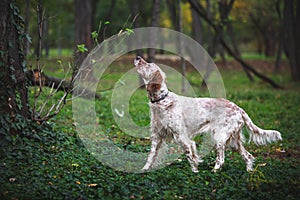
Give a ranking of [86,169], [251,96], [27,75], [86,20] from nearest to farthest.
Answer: [86,169] < [27,75] < [251,96] < [86,20]

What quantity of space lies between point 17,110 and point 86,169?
1556mm

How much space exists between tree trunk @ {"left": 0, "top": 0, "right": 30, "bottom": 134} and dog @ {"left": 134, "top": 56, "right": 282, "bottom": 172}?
6.43ft

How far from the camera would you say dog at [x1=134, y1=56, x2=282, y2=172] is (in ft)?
20.7

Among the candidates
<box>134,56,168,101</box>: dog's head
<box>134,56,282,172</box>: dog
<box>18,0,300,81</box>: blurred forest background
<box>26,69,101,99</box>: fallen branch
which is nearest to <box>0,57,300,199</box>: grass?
<box>134,56,282,172</box>: dog

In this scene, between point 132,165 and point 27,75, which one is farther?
point 27,75

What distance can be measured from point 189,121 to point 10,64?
2942mm

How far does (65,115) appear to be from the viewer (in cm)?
1009

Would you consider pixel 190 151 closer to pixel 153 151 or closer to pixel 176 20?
pixel 153 151

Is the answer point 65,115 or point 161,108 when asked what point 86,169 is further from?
point 65,115

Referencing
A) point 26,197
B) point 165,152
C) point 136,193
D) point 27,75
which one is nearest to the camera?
point 26,197

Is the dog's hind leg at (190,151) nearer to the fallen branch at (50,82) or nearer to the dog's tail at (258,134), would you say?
the dog's tail at (258,134)

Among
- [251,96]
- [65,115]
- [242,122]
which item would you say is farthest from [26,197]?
[251,96]

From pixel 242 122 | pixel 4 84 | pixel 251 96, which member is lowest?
pixel 251 96

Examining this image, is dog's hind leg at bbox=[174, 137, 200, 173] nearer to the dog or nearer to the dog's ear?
the dog
